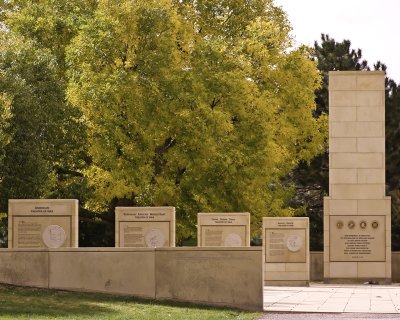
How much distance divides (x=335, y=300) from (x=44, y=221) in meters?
7.82

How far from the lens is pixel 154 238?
34.4 meters

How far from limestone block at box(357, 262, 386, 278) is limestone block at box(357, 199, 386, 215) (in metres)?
1.81

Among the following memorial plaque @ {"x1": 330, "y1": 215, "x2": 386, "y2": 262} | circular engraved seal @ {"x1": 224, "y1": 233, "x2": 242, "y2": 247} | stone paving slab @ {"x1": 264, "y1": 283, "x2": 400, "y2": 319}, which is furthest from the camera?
memorial plaque @ {"x1": 330, "y1": 215, "x2": 386, "y2": 262}

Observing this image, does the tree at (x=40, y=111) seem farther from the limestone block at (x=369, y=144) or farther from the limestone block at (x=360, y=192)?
the limestone block at (x=369, y=144)

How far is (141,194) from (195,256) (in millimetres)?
18492

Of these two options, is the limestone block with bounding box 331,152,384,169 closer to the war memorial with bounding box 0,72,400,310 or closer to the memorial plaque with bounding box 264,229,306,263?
the war memorial with bounding box 0,72,400,310

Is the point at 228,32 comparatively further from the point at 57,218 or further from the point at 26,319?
the point at 26,319

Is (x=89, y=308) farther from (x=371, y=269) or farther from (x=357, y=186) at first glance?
(x=357, y=186)

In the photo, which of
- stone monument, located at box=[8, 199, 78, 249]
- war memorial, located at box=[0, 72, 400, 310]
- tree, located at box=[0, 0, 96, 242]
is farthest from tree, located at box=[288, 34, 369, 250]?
stone monument, located at box=[8, 199, 78, 249]

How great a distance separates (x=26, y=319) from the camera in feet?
67.5

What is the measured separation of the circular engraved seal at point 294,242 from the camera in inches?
1631

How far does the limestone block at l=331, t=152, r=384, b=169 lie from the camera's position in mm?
42969

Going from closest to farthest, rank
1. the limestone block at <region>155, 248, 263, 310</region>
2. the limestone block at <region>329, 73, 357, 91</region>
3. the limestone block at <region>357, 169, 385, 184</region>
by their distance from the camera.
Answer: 1. the limestone block at <region>155, 248, 263, 310</region>
2. the limestone block at <region>357, 169, 385, 184</region>
3. the limestone block at <region>329, 73, 357, 91</region>

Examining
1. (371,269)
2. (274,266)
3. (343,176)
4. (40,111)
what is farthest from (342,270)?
(40,111)
